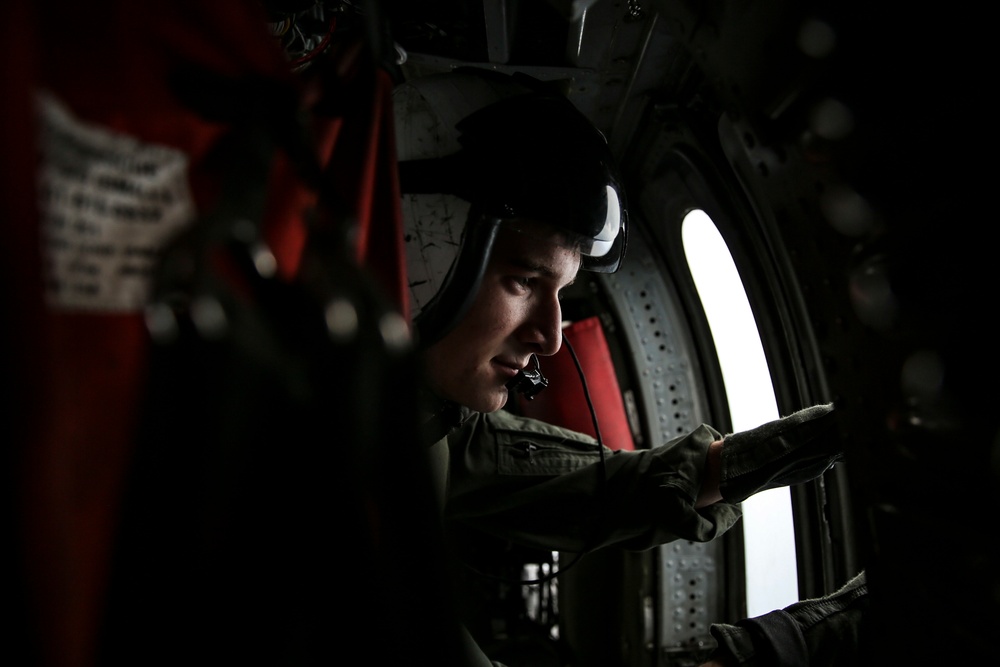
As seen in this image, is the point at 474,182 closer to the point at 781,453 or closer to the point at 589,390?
the point at 781,453

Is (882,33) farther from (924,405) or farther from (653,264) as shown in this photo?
(653,264)

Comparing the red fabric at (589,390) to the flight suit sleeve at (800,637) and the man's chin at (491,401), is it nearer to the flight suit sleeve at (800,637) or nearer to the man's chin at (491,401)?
the man's chin at (491,401)

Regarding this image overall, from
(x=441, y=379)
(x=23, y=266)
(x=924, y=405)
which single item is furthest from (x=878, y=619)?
(x=23, y=266)

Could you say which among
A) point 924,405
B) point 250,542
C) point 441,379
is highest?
point 441,379

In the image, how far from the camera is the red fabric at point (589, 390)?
2631 millimetres

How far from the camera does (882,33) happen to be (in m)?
0.71

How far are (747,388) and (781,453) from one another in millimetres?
833

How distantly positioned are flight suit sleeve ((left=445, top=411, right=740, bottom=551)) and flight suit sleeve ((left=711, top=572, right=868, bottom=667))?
1.22ft

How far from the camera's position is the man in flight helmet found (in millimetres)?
1328

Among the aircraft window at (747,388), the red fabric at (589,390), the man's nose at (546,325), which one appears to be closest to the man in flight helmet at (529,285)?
the man's nose at (546,325)

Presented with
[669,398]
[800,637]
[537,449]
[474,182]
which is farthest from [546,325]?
[669,398]

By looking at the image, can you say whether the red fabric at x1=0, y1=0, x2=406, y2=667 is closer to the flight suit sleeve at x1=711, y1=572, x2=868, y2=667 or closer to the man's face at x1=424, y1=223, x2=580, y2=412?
the man's face at x1=424, y1=223, x2=580, y2=412

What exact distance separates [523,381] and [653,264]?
109 cm

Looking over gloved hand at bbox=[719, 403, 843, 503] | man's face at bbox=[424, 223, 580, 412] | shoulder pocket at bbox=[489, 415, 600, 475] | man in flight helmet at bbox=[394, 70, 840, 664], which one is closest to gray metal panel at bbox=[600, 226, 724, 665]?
shoulder pocket at bbox=[489, 415, 600, 475]
